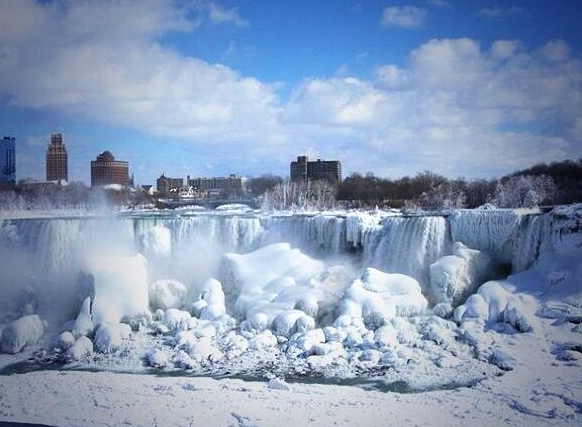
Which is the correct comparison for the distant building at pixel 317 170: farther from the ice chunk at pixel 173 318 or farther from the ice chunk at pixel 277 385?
the ice chunk at pixel 277 385

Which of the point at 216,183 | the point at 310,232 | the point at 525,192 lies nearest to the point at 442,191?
the point at 525,192

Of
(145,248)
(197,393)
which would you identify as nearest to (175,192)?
(145,248)

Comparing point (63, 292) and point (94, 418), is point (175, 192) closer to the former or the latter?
point (63, 292)

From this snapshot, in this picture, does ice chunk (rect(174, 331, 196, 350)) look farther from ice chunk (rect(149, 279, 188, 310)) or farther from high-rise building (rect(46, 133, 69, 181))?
high-rise building (rect(46, 133, 69, 181))

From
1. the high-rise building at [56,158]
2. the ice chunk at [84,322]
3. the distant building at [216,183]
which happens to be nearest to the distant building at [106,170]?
the high-rise building at [56,158]

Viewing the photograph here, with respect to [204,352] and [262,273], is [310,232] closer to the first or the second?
[262,273]

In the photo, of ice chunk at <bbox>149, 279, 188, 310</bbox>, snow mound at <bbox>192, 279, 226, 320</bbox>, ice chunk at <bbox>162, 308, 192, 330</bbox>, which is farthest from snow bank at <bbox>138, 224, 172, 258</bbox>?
ice chunk at <bbox>162, 308, 192, 330</bbox>
